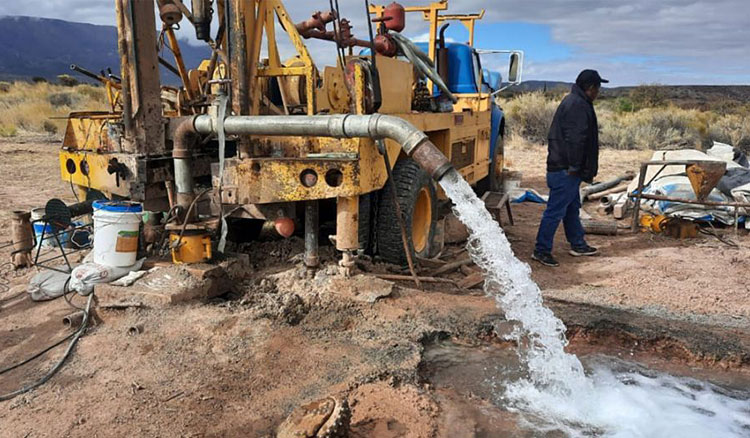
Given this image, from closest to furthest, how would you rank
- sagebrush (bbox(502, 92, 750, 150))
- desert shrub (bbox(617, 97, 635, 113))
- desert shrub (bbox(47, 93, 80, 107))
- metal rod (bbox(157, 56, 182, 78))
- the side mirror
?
1. metal rod (bbox(157, 56, 182, 78))
2. the side mirror
3. sagebrush (bbox(502, 92, 750, 150))
4. desert shrub (bbox(47, 93, 80, 107))
5. desert shrub (bbox(617, 97, 635, 113))

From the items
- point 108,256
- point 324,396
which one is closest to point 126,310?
point 108,256

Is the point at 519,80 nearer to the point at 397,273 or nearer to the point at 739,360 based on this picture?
the point at 397,273

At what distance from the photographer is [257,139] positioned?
4199mm

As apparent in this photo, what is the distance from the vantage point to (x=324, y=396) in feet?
9.43

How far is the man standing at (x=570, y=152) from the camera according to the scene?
18.9 feet

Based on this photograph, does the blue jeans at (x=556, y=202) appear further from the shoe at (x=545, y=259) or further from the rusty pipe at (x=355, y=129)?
the rusty pipe at (x=355, y=129)

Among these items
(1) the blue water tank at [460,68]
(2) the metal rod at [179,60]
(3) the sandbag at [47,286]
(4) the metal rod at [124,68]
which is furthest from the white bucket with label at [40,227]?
(1) the blue water tank at [460,68]

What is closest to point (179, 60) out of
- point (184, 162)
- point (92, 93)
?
point (184, 162)

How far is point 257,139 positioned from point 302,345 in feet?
5.35

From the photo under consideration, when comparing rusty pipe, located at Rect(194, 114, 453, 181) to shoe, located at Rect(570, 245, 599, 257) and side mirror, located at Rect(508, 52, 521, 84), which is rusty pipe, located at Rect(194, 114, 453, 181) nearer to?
shoe, located at Rect(570, 245, 599, 257)

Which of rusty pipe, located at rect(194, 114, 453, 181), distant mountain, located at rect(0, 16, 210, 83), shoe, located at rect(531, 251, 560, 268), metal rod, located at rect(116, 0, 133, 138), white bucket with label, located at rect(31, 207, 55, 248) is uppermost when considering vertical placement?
distant mountain, located at rect(0, 16, 210, 83)

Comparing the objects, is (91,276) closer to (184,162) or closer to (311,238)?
(184,162)

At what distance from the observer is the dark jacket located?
18.9 ft

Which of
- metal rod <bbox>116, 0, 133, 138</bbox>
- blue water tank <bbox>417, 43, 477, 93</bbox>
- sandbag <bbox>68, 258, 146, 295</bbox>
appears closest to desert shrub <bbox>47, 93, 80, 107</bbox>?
blue water tank <bbox>417, 43, 477, 93</bbox>
